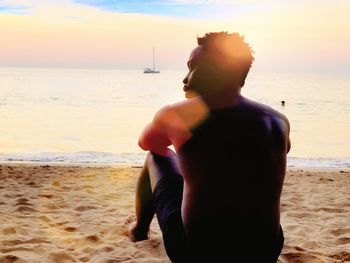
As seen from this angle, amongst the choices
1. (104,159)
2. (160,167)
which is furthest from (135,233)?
(104,159)

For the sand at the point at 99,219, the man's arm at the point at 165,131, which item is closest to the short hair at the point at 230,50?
the man's arm at the point at 165,131

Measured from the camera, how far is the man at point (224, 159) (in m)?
2.22

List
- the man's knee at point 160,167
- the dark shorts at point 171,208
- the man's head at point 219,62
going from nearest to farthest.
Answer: the man's head at point 219,62 < the dark shorts at point 171,208 < the man's knee at point 160,167

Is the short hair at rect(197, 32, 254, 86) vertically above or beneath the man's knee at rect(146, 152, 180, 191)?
above

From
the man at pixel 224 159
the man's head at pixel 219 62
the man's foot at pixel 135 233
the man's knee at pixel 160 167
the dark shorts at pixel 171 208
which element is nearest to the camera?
the man at pixel 224 159

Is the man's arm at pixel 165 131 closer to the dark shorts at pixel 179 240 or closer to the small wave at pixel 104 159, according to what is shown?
the dark shorts at pixel 179 240

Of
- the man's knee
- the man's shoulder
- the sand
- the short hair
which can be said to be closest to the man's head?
the short hair

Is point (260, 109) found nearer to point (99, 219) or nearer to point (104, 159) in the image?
point (99, 219)

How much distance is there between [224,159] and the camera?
221cm

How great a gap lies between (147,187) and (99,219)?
241 cm

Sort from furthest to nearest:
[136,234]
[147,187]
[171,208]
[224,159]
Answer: [136,234] < [147,187] < [171,208] < [224,159]

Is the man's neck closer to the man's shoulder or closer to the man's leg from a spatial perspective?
the man's shoulder

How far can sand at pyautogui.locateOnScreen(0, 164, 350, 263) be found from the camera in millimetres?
3881

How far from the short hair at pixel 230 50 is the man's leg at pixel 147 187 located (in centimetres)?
75
